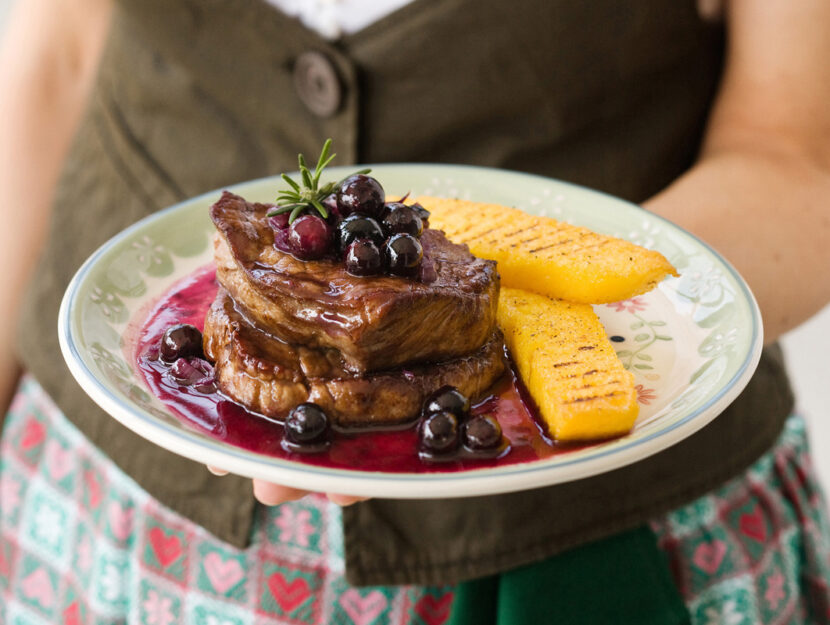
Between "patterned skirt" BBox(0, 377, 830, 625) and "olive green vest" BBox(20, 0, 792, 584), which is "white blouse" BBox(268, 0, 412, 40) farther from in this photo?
"patterned skirt" BBox(0, 377, 830, 625)

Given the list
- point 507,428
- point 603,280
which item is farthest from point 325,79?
point 507,428

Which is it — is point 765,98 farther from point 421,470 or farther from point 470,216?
point 421,470

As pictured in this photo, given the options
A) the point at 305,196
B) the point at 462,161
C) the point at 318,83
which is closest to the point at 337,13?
the point at 318,83

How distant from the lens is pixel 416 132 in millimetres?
2051

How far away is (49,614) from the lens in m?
2.19

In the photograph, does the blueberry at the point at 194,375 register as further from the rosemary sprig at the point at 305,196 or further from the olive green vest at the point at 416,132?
the olive green vest at the point at 416,132

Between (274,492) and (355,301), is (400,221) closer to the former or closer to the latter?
(355,301)

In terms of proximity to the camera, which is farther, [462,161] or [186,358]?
[462,161]

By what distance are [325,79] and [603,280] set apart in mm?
875

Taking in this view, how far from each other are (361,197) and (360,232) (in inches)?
3.4

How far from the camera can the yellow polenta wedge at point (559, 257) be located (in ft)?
4.98

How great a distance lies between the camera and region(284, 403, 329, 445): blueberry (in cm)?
118

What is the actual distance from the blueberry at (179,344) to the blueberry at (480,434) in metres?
0.51

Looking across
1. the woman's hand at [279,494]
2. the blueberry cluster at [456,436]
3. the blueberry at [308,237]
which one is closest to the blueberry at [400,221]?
the blueberry at [308,237]
